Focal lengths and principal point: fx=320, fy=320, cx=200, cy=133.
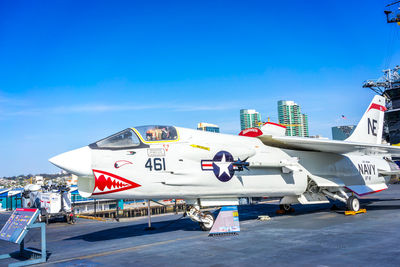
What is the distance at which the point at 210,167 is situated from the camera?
10.9m

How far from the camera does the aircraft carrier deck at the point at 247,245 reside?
678 centimetres

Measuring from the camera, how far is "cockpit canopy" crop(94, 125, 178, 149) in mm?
9711

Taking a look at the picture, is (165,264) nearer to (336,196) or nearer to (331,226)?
(331,226)

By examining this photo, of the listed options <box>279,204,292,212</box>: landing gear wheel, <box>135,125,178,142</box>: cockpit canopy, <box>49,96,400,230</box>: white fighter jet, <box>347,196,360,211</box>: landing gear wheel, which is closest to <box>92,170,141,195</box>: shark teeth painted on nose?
<box>49,96,400,230</box>: white fighter jet

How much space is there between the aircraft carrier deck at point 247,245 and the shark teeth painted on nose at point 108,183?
62.6 inches

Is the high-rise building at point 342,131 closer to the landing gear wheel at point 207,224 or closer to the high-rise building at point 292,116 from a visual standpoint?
the high-rise building at point 292,116

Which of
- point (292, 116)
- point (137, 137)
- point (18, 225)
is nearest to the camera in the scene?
point (18, 225)

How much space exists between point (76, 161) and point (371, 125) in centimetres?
1595

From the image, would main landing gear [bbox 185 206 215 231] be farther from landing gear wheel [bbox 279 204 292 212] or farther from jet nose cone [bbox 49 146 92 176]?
landing gear wheel [bbox 279 204 292 212]

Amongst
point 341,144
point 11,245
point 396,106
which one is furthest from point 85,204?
point 396,106

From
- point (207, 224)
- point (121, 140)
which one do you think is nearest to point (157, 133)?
point (121, 140)

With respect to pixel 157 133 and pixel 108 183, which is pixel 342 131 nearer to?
pixel 157 133

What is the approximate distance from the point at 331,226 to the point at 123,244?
6797 mm

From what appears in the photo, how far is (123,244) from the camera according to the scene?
30.9 feet
